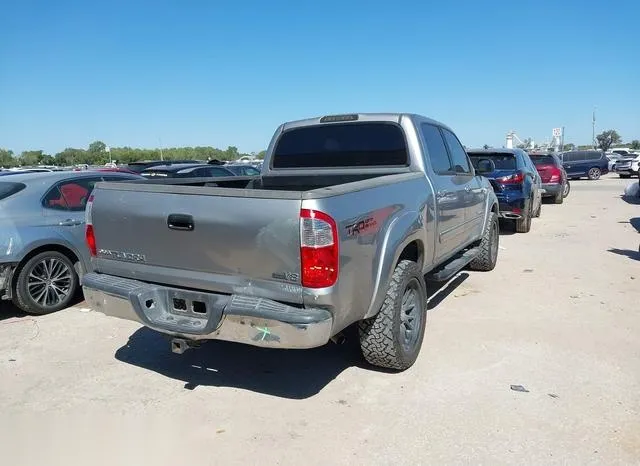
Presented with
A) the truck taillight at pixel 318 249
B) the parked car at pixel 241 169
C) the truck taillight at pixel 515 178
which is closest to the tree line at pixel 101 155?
the parked car at pixel 241 169

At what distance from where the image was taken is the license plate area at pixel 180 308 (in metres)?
3.32

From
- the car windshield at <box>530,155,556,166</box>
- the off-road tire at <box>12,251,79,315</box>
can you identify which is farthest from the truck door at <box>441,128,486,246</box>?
the car windshield at <box>530,155,556,166</box>

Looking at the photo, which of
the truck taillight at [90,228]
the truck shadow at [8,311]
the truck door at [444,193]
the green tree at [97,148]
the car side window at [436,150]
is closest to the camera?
the truck taillight at [90,228]

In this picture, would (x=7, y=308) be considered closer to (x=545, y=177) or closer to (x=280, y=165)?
(x=280, y=165)

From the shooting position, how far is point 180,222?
3398 millimetres

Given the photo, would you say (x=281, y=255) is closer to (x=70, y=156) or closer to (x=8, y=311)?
(x=8, y=311)

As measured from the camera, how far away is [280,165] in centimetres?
551

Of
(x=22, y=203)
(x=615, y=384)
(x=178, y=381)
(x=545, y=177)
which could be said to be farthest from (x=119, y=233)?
(x=545, y=177)

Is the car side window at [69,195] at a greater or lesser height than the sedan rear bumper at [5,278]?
greater

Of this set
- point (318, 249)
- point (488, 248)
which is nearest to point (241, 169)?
point (488, 248)

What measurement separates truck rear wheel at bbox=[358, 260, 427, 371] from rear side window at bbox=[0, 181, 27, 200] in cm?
410

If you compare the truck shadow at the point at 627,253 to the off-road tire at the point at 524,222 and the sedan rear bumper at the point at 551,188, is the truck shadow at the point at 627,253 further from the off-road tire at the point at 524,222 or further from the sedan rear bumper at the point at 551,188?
the sedan rear bumper at the point at 551,188

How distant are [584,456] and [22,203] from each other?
5.54 meters

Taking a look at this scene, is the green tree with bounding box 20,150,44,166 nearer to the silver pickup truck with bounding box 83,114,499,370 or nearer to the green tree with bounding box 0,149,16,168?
the green tree with bounding box 0,149,16,168
